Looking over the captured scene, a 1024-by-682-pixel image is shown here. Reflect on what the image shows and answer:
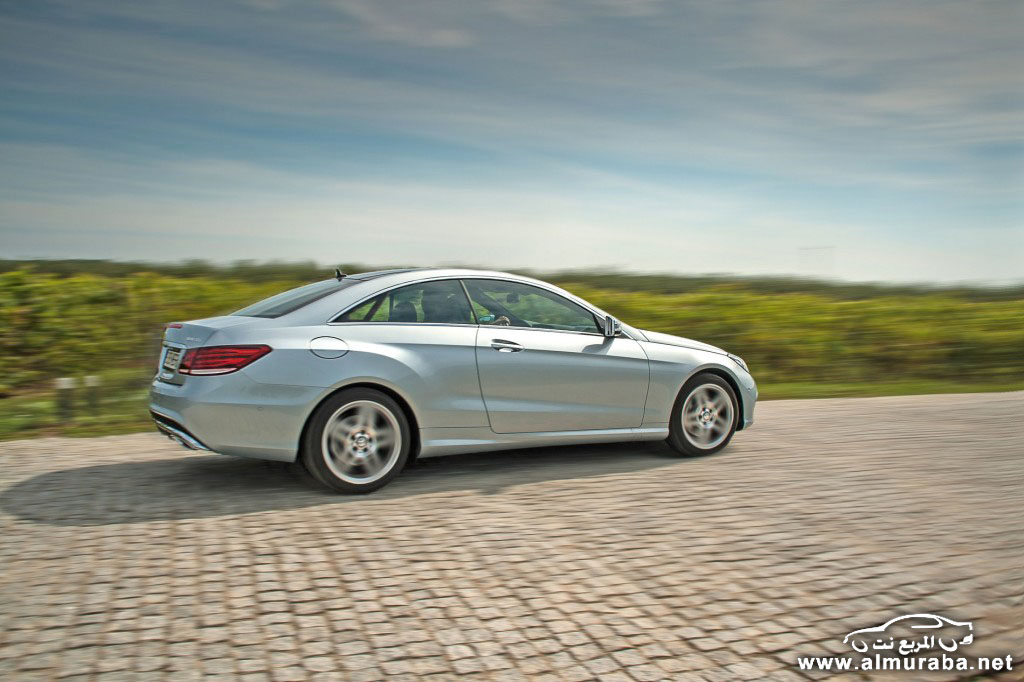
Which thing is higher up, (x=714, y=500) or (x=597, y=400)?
(x=597, y=400)

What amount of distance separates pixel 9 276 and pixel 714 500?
955cm

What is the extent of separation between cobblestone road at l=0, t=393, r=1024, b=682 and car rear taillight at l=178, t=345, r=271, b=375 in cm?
90

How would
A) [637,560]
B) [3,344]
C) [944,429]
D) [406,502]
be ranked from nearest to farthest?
[637,560] → [406,502] → [944,429] → [3,344]

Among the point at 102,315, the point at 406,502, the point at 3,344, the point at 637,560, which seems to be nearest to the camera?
the point at 637,560

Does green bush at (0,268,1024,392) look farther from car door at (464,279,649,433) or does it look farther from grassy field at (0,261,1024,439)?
car door at (464,279,649,433)

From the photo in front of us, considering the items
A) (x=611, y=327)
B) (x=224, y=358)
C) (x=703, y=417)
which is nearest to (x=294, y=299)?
(x=224, y=358)

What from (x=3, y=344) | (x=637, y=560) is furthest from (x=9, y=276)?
(x=637, y=560)

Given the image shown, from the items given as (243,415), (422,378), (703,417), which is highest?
(422,378)

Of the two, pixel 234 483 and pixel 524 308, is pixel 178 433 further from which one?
pixel 524 308

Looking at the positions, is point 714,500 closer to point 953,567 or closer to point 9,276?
point 953,567

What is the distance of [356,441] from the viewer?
20.7 ft

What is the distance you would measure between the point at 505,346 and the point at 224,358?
2043mm

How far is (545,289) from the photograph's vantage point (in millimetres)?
7465

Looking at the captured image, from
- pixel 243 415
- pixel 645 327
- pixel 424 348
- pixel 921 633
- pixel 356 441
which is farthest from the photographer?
pixel 645 327
